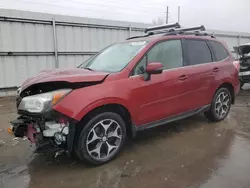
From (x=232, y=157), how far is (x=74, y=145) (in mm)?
2233

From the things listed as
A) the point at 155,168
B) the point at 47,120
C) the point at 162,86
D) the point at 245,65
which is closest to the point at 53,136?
the point at 47,120

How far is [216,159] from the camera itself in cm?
345

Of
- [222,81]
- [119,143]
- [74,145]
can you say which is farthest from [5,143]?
[222,81]

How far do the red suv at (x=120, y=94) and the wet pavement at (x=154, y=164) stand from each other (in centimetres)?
30

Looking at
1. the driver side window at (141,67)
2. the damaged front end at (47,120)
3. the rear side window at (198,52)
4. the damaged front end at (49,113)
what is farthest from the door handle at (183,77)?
the damaged front end at (47,120)

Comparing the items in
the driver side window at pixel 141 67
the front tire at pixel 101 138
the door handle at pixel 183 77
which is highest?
the driver side window at pixel 141 67

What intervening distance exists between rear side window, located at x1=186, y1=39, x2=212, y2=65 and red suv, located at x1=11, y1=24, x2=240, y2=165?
0.02m

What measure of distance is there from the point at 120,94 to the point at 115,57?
910mm

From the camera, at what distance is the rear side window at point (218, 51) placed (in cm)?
494

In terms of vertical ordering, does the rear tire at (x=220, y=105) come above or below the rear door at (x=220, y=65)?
below

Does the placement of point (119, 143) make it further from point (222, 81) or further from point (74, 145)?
point (222, 81)

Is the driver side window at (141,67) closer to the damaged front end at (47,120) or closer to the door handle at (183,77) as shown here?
the door handle at (183,77)

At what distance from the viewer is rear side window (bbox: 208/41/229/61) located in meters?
4.94

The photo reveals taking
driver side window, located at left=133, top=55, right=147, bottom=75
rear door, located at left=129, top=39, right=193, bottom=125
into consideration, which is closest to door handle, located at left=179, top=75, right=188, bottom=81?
rear door, located at left=129, top=39, right=193, bottom=125
